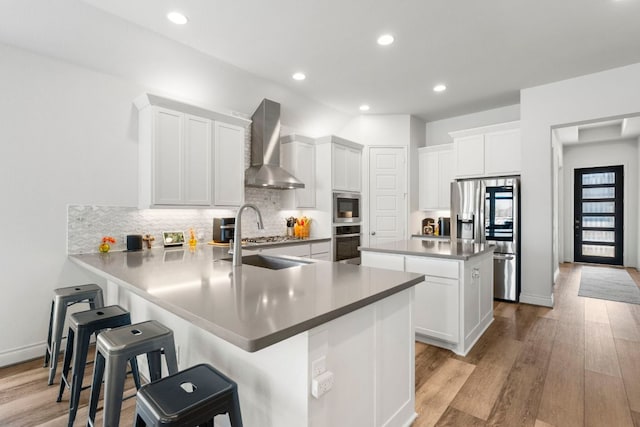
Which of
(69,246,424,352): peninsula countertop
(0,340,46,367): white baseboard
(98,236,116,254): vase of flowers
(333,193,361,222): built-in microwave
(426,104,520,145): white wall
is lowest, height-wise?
(0,340,46,367): white baseboard

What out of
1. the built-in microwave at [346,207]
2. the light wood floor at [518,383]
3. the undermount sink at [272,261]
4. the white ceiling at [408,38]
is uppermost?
the white ceiling at [408,38]

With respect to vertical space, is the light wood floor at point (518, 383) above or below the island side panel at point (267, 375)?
below

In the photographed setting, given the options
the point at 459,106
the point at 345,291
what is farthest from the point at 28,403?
the point at 459,106

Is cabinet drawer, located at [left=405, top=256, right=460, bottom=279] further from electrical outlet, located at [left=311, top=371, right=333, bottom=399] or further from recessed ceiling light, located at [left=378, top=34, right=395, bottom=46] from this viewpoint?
recessed ceiling light, located at [left=378, top=34, right=395, bottom=46]

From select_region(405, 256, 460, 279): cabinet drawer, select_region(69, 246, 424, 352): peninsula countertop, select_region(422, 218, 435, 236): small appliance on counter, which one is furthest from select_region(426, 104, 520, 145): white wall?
select_region(69, 246, 424, 352): peninsula countertop

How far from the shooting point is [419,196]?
590cm

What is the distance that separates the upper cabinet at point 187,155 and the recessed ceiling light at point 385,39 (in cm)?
187

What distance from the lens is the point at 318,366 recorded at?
4.00 feet

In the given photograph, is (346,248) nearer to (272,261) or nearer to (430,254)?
(430,254)

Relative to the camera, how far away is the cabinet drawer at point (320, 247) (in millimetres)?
4608

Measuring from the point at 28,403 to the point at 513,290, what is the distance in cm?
523

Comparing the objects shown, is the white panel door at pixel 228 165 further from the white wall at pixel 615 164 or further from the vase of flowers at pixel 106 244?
the white wall at pixel 615 164

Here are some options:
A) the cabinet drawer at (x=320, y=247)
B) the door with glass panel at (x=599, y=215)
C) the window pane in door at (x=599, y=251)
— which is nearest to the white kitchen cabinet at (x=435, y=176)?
the cabinet drawer at (x=320, y=247)

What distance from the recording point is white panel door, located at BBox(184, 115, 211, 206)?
3.48 meters
